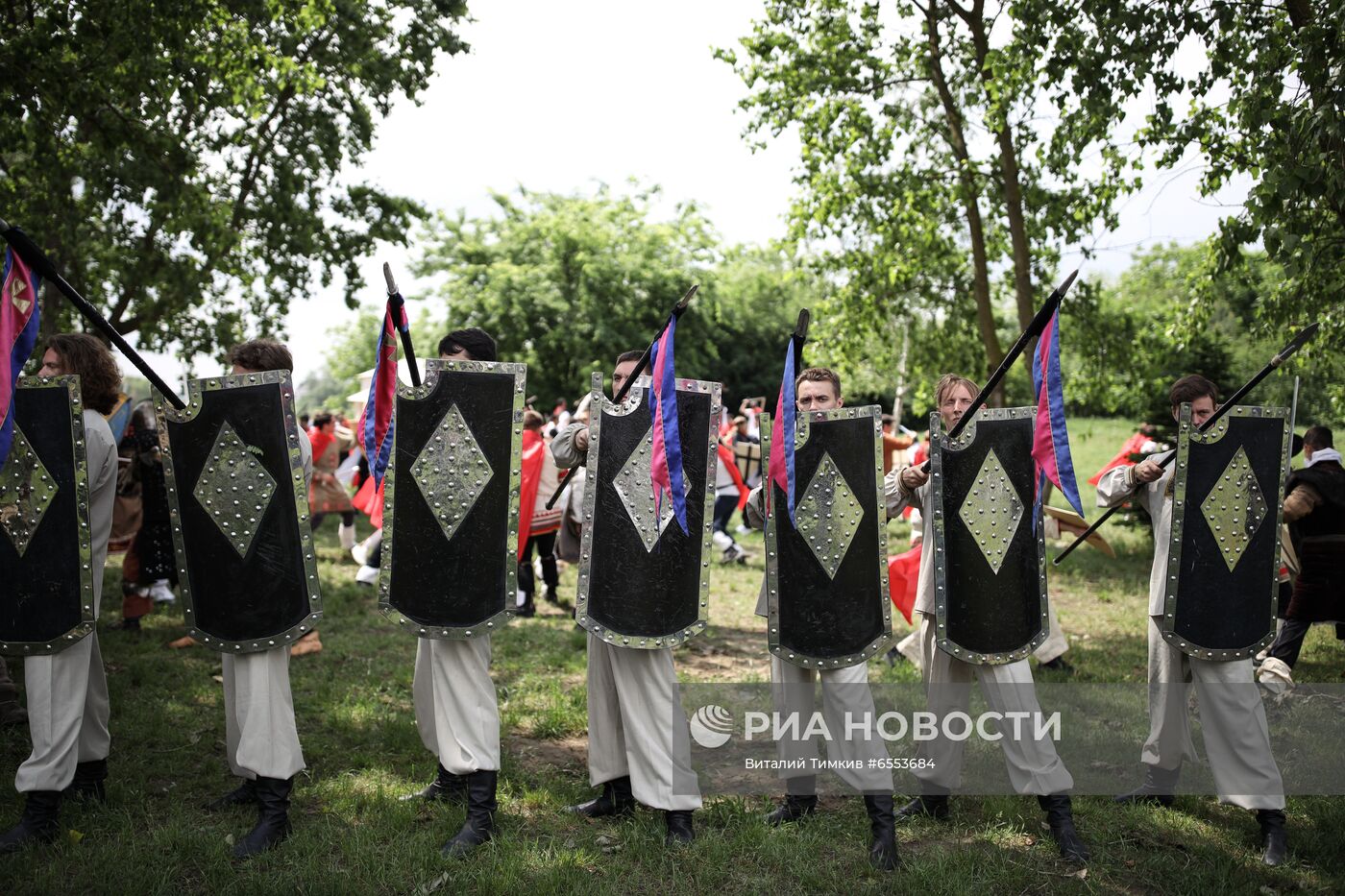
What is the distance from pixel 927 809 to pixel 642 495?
1.87 m

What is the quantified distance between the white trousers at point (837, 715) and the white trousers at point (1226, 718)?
1.34 metres

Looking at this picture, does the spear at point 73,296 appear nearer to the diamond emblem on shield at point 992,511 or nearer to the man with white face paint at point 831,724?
the man with white face paint at point 831,724

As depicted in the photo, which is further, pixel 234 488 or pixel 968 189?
pixel 968 189

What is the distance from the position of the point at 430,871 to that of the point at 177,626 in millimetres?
4829

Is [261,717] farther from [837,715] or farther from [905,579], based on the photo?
[905,579]

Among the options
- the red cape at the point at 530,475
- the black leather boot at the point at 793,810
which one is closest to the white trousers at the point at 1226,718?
the black leather boot at the point at 793,810

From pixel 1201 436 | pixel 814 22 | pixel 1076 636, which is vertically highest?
pixel 814 22

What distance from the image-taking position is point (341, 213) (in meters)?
15.8

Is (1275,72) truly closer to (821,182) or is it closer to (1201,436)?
(1201,436)

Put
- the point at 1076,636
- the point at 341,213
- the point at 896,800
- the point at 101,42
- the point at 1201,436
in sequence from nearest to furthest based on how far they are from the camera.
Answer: the point at 1201,436, the point at 896,800, the point at 101,42, the point at 1076,636, the point at 341,213

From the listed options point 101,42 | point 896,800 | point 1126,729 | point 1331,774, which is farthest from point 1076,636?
point 101,42

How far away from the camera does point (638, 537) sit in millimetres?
4055

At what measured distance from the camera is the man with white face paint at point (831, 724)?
157 inches

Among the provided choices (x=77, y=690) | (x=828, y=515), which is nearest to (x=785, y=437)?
(x=828, y=515)
